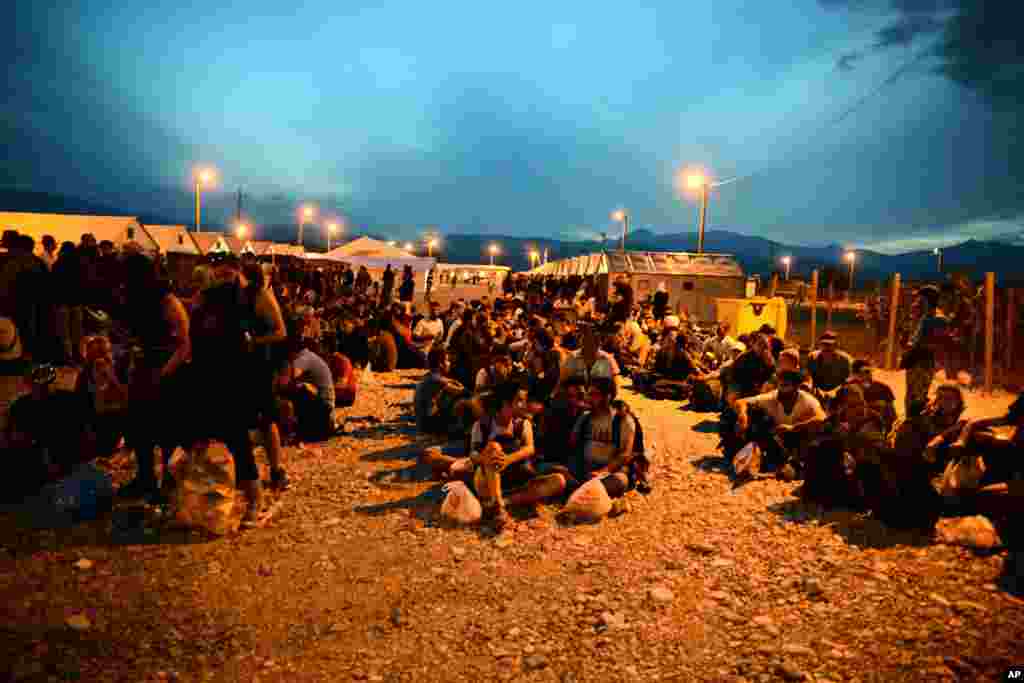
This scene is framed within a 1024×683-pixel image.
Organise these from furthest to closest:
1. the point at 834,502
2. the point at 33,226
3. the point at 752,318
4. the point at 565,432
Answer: the point at 33,226, the point at 752,318, the point at 565,432, the point at 834,502

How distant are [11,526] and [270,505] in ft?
5.63

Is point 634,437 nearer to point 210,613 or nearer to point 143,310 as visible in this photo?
point 210,613

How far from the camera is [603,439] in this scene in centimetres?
579

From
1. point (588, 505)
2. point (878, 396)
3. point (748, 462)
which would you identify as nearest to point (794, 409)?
point (748, 462)

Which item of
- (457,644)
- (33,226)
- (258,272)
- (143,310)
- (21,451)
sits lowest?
(457,644)

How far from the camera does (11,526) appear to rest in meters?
4.42

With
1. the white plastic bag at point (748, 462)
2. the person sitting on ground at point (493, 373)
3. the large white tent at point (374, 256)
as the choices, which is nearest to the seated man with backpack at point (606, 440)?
the white plastic bag at point (748, 462)

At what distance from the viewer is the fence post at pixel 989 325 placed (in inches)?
415

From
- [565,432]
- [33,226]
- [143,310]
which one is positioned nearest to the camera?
[143,310]

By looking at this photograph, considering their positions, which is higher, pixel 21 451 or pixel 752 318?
pixel 752 318

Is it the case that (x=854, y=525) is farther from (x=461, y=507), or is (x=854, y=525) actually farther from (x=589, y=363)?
(x=589, y=363)

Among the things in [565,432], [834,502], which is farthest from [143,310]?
[834,502]

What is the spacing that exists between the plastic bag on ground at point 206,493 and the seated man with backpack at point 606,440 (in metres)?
2.91

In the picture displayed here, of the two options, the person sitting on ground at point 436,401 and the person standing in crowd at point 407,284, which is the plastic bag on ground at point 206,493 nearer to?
the person sitting on ground at point 436,401
